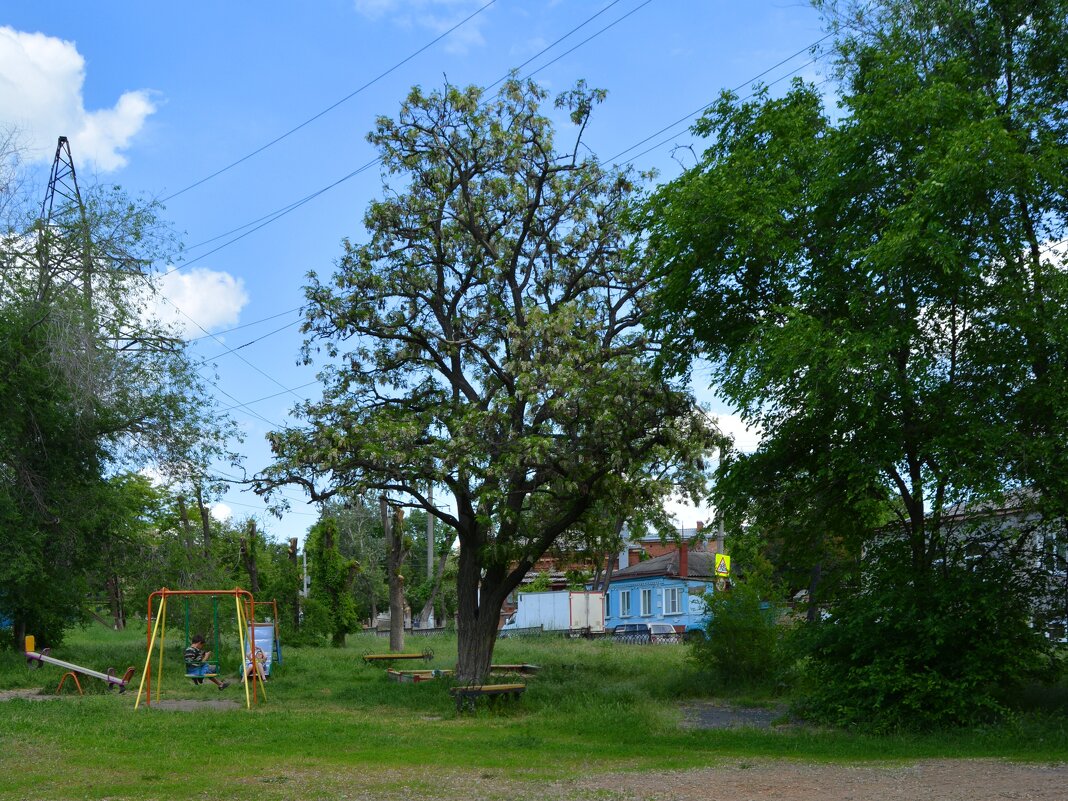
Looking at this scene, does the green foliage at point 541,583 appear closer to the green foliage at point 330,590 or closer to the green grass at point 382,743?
the green foliage at point 330,590

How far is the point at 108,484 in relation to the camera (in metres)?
28.5

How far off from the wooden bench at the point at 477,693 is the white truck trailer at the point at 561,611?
33006 mm

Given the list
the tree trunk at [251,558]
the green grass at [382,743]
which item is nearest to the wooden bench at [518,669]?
the green grass at [382,743]

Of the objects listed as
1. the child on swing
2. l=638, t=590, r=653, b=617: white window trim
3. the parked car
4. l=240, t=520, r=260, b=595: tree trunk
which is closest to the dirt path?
the child on swing

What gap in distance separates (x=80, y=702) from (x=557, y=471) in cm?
927

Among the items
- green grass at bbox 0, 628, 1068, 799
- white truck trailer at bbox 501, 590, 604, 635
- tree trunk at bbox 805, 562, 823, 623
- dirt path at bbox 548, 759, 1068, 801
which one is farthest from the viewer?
white truck trailer at bbox 501, 590, 604, 635

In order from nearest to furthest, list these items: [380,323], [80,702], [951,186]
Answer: [951,186] < [80,702] < [380,323]

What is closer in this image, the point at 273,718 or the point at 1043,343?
the point at 1043,343

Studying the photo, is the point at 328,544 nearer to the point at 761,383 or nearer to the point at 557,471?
the point at 557,471

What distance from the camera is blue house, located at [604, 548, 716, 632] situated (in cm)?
6097

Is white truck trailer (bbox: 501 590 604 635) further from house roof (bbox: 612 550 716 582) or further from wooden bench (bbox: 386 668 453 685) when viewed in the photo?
wooden bench (bbox: 386 668 453 685)

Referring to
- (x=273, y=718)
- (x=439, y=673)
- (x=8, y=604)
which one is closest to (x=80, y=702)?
(x=273, y=718)

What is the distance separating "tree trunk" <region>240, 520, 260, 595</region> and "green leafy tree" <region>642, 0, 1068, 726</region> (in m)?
28.7

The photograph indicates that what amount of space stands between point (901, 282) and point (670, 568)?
1945 inches
